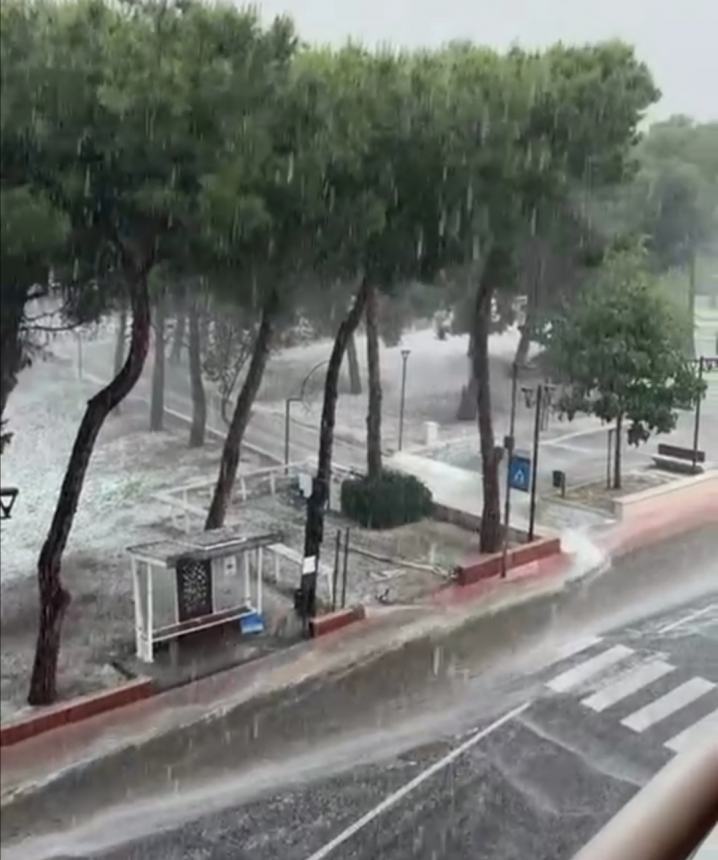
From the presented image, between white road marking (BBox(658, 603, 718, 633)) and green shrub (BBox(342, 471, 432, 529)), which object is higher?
green shrub (BBox(342, 471, 432, 529))

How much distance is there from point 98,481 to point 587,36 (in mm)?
987

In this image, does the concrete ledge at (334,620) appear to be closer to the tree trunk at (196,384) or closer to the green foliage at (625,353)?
the tree trunk at (196,384)

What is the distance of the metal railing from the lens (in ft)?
4.10

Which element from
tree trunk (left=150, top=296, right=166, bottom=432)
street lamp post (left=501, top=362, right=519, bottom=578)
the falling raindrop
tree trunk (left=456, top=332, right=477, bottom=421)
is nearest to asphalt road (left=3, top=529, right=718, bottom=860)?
street lamp post (left=501, top=362, right=519, bottom=578)

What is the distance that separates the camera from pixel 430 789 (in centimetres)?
174

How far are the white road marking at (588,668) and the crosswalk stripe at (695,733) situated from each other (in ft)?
0.51

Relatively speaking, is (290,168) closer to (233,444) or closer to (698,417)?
(233,444)

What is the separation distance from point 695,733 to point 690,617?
9.9 inches

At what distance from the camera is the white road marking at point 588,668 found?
75.2 inches

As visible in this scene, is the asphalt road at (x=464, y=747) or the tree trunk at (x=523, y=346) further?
the tree trunk at (x=523, y=346)

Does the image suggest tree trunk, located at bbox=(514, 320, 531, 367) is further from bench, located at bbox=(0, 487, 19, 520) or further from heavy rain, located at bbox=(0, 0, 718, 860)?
bench, located at bbox=(0, 487, 19, 520)

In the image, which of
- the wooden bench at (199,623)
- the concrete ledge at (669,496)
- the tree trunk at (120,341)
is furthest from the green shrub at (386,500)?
the tree trunk at (120,341)

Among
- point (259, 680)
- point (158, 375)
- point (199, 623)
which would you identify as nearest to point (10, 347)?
point (158, 375)

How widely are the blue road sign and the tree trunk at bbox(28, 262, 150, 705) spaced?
0.70 metres
